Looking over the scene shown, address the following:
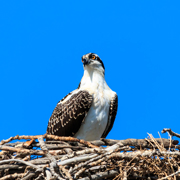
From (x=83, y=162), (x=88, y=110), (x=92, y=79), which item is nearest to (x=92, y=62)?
(x=92, y=79)

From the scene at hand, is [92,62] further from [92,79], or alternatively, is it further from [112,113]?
[112,113]

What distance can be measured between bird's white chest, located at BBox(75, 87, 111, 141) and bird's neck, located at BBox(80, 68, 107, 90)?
219 mm

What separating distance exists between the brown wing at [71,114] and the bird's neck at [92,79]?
1.17 feet

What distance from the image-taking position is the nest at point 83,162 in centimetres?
504

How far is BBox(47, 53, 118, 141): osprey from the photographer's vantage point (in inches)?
326

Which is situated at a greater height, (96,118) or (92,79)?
(92,79)

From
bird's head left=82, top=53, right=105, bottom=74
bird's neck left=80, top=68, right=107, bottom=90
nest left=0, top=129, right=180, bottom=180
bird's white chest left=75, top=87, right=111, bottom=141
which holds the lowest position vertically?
nest left=0, top=129, right=180, bottom=180

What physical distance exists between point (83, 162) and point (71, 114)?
123 inches

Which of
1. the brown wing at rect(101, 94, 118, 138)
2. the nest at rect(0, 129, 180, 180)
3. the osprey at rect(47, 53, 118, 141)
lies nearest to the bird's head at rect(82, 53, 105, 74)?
the osprey at rect(47, 53, 118, 141)

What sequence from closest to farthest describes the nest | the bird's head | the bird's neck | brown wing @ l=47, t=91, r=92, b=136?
the nest → brown wing @ l=47, t=91, r=92, b=136 → the bird's neck → the bird's head

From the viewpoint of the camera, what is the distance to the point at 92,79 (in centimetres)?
887

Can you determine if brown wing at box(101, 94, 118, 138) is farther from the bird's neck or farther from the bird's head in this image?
the bird's head

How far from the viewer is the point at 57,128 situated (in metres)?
8.55

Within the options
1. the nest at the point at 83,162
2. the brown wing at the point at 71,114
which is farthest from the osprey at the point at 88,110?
the nest at the point at 83,162
